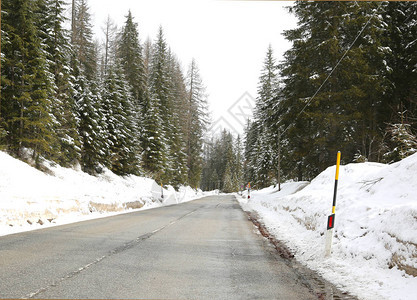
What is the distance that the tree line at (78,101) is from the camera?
15359 millimetres

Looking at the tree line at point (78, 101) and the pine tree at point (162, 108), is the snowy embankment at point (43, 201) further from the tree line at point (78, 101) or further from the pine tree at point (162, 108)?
the pine tree at point (162, 108)

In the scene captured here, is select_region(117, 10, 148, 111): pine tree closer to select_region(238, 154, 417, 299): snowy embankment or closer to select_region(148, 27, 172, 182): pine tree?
select_region(148, 27, 172, 182): pine tree

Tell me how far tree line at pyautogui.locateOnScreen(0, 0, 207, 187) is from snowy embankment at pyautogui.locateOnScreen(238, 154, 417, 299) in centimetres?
1459

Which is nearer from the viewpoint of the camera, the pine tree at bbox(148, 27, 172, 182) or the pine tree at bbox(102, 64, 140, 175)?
the pine tree at bbox(102, 64, 140, 175)

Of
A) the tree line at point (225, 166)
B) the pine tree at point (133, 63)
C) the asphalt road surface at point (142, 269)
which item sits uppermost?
the pine tree at point (133, 63)

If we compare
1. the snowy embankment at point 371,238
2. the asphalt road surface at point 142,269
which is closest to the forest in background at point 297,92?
the snowy embankment at point 371,238

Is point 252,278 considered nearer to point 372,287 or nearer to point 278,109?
point 372,287

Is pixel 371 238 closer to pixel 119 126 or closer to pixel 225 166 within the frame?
pixel 119 126

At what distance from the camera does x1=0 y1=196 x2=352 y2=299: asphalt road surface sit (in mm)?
3695

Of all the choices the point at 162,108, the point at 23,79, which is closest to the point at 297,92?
the point at 23,79

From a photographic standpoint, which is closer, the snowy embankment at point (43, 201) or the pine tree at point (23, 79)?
the snowy embankment at point (43, 201)

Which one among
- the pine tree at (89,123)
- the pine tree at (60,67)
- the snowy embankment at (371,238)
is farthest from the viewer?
the pine tree at (89,123)

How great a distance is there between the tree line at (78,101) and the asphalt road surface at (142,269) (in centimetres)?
1085

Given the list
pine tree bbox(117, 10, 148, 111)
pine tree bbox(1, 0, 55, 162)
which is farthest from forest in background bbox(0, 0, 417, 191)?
pine tree bbox(117, 10, 148, 111)
